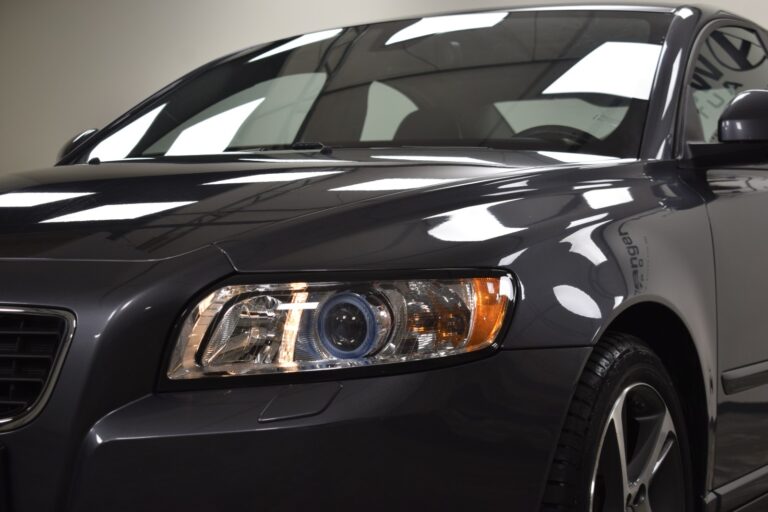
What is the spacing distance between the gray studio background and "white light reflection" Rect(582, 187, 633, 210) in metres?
6.52

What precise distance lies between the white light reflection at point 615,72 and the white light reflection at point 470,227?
797mm

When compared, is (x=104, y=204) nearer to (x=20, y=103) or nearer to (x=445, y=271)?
(x=445, y=271)

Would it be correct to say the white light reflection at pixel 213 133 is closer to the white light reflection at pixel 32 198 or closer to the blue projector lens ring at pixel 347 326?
the white light reflection at pixel 32 198

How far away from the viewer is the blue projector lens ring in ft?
4.90

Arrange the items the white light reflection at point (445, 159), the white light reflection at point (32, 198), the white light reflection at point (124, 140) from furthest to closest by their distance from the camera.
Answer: the white light reflection at point (124, 140), the white light reflection at point (445, 159), the white light reflection at point (32, 198)

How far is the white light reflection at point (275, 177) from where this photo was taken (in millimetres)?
1853

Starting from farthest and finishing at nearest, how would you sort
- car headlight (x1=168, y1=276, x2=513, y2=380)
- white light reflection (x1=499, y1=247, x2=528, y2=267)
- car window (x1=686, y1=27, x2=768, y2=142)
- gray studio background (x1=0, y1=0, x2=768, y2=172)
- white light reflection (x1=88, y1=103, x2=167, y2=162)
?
gray studio background (x1=0, y1=0, x2=768, y2=172), white light reflection (x1=88, y1=103, x2=167, y2=162), car window (x1=686, y1=27, x2=768, y2=142), white light reflection (x1=499, y1=247, x2=528, y2=267), car headlight (x1=168, y1=276, x2=513, y2=380)

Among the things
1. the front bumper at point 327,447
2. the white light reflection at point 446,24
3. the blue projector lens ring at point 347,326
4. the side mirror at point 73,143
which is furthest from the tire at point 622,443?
the side mirror at point 73,143

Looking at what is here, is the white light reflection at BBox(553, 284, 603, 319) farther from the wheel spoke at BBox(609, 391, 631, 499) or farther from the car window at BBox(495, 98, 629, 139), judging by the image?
the car window at BBox(495, 98, 629, 139)

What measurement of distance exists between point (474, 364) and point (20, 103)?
10.6m

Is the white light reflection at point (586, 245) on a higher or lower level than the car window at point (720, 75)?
lower

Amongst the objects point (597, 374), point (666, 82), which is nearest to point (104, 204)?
point (597, 374)

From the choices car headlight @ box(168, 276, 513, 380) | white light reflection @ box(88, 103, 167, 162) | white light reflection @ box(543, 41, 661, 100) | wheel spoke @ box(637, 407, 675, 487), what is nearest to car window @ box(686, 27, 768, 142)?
white light reflection @ box(543, 41, 661, 100)

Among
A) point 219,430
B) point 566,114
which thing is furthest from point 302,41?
point 219,430
